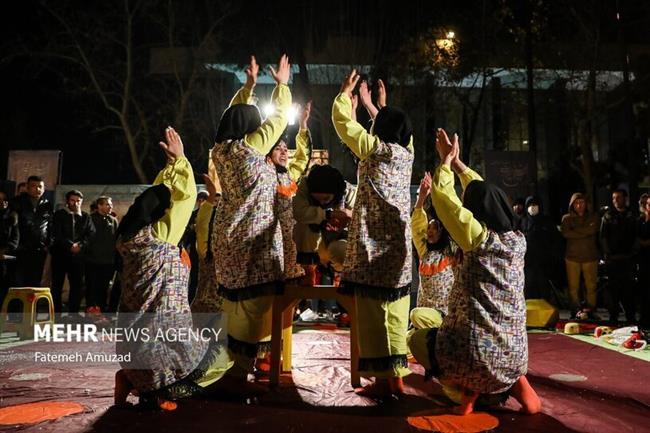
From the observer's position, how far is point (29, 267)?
689cm

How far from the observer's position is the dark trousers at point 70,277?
23.0 ft

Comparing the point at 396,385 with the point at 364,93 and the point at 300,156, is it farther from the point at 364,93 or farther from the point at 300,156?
the point at 300,156

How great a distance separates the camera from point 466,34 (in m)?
13.9

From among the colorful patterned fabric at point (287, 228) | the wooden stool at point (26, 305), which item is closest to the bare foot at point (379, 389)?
the colorful patterned fabric at point (287, 228)

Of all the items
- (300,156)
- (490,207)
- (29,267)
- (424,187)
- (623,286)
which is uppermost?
(300,156)

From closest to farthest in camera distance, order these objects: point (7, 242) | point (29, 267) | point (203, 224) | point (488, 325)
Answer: point (488, 325)
point (203, 224)
point (7, 242)
point (29, 267)

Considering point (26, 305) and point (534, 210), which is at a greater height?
point (534, 210)

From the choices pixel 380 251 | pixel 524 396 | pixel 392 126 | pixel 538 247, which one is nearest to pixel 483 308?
pixel 524 396

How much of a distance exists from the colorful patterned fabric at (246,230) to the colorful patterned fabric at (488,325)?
1.25 metres

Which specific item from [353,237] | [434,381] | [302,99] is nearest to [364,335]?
[353,237]

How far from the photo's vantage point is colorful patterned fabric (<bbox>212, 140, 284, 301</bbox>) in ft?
11.4

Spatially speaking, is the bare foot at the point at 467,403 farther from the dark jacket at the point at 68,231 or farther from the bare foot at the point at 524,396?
the dark jacket at the point at 68,231

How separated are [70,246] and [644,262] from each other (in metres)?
7.73

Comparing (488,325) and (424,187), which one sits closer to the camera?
(488,325)
